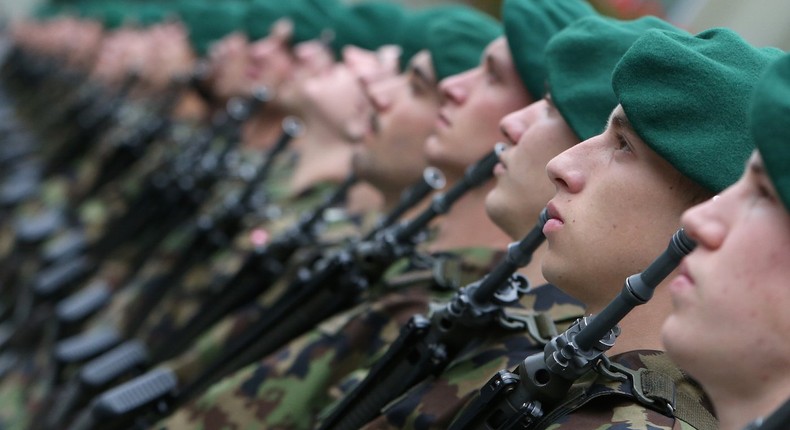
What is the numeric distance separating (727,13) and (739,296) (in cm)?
422

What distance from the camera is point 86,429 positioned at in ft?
9.55

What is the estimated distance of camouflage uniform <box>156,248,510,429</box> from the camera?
264 centimetres

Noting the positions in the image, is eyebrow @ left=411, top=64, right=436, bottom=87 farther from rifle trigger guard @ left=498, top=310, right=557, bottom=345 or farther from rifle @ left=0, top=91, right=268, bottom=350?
rifle @ left=0, top=91, right=268, bottom=350

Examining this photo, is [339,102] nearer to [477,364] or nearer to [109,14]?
[477,364]

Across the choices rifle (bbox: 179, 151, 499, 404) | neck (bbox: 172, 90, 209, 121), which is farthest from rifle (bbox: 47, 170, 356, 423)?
neck (bbox: 172, 90, 209, 121)

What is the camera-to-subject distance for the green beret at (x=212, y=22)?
6.38 metres

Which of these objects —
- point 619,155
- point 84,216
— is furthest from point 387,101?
point 84,216

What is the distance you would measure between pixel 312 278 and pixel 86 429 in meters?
0.78

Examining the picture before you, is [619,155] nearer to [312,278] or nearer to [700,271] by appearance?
[700,271]

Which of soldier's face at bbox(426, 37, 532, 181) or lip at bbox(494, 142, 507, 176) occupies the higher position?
lip at bbox(494, 142, 507, 176)

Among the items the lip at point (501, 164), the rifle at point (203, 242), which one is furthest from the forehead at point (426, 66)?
the rifle at point (203, 242)

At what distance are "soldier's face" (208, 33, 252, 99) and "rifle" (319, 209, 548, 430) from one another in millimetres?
3659

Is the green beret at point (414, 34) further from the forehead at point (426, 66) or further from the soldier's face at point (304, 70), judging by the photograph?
the soldier's face at point (304, 70)

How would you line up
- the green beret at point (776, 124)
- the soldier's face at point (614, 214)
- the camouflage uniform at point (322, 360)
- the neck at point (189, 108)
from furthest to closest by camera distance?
1. the neck at point (189, 108)
2. the camouflage uniform at point (322, 360)
3. the soldier's face at point (614, 214)
4. the green beret at point (776, 124)
